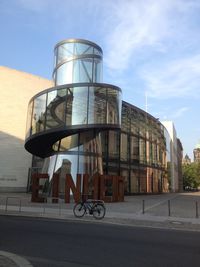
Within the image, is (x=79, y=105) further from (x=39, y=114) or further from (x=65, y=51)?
(x=65, y=51)

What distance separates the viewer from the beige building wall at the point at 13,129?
168 feet

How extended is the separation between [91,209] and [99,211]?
0.58 metres

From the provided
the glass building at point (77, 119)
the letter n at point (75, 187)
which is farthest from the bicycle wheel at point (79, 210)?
the glass building at point (77, 119)

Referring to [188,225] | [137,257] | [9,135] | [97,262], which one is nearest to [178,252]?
[137,257]

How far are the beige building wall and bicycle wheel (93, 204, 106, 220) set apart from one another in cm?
3439

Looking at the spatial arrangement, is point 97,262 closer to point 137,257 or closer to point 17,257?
point 137,257

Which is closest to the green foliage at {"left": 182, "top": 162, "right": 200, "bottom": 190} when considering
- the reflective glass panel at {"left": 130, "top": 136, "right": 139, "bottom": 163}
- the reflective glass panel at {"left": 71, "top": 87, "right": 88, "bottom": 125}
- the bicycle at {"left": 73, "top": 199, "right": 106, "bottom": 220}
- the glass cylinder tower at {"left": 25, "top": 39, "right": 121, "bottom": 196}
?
the reflective glass panel at {"left": 130, "top": 136, "right": 139, "bottom": 163}

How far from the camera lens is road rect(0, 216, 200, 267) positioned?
7633 mm

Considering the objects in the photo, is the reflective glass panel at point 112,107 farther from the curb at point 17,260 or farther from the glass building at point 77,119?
the curb at point 17,260

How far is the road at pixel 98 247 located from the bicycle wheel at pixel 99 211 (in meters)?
4.74

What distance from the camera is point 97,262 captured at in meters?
7.54

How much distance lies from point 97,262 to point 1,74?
49646 millimetres

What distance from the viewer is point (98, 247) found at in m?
9.32

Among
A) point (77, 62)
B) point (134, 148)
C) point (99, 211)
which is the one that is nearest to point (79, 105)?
point (77, 62)
